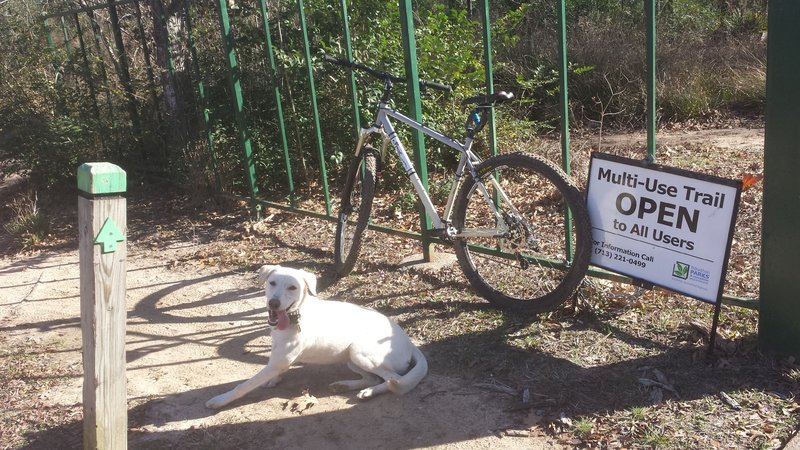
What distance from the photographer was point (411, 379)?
3652 millimetres

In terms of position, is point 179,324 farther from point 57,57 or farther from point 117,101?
point 57,57

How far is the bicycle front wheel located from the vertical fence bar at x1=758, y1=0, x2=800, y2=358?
895 millimetres

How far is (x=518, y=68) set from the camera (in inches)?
430

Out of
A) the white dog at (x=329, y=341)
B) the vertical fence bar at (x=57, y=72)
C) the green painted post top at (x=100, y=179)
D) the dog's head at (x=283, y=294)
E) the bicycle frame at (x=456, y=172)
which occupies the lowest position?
the white dog at (x=329, y=341)

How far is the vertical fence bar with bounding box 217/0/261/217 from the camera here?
6.35 meters

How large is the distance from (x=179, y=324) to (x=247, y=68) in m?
3.18

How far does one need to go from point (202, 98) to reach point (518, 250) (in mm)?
3842

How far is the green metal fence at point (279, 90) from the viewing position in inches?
170

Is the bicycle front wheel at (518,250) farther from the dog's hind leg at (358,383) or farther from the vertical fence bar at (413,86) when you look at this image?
the dog's hind leg at (358,383)

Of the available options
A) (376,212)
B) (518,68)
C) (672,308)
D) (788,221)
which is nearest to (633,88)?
(518,68)

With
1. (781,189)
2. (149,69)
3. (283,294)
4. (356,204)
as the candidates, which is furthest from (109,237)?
(149,69)

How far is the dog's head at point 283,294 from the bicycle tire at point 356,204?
1619 millimetres

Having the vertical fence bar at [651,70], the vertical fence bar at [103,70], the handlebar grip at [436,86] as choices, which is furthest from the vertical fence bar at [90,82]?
the vertical fence bar at [651,70]

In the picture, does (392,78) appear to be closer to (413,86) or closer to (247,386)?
(413,86)
